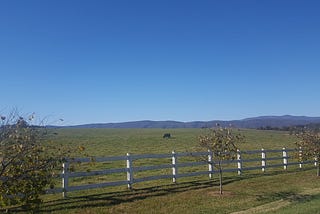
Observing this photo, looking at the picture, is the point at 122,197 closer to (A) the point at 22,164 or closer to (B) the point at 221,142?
(B) the point at 221,142

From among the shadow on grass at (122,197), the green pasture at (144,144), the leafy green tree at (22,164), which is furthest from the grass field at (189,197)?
the leafy green tree at (22,164)

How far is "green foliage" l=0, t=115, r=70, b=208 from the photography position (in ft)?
21.3

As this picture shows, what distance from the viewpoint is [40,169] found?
6.89 m

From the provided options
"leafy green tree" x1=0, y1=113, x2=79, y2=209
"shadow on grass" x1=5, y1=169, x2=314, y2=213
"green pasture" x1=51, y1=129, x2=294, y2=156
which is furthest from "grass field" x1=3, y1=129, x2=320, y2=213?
"leafy green tree" x1=0, y1=113, x2=79, y2=209

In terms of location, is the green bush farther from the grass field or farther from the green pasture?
the grass field

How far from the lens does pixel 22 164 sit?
6664mm

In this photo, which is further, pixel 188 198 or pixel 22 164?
pixel 188 198

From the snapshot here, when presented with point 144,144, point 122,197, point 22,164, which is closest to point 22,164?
point 22,164

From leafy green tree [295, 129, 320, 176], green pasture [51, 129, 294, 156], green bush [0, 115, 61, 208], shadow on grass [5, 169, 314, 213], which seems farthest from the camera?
green pasture [51, 129, 294, 156]

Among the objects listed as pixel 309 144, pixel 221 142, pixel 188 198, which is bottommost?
pixel 188 198

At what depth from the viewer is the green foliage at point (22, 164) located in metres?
6.48

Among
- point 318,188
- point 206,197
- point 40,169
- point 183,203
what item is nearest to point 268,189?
point 318,188

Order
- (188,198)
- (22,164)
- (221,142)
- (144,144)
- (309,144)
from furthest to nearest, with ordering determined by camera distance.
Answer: (144,144) → (309,144) → (221,142) → (188,198) → (22,164)

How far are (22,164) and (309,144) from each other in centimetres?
1767
